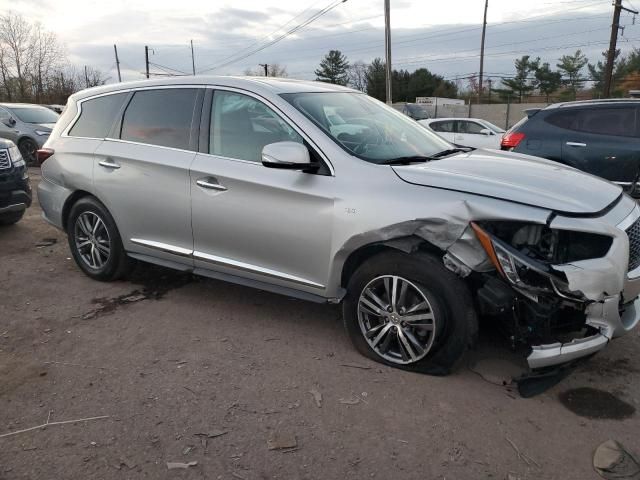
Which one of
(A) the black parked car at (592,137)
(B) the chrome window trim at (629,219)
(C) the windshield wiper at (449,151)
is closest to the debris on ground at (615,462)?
(B) the chrome window trim at (629,219)

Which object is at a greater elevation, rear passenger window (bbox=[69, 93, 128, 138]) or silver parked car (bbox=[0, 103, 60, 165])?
rear passenger window (bbox=[69, 93, 128, 138])

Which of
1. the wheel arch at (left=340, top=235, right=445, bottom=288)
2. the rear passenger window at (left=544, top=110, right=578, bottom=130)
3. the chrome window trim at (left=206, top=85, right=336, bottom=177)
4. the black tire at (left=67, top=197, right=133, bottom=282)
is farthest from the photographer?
the rear passenger window at (left=544, top=110, right=578, bottom=130)

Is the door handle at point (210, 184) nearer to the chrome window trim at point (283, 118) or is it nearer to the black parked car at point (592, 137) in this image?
the chrome window trim at point (283, 118)

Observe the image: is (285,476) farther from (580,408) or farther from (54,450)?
(580,408)

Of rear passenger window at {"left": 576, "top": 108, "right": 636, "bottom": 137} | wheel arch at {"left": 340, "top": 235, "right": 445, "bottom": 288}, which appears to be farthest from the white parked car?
wheel arch at {"left": 340, "top": 235, "right": 445, "bottom": 288}

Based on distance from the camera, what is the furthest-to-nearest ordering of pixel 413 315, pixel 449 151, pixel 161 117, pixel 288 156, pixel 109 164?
pixel 109 164 < pixel 161 117 < pixel 449 151 < pixel 288 156 < pixel 413 315

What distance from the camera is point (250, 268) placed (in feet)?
12.8

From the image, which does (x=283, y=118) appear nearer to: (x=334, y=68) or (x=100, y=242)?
(x=100, y=242)

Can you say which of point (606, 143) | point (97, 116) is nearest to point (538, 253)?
point (97, 116)

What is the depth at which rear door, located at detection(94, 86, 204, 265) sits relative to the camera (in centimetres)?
419

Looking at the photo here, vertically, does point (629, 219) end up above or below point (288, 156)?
below

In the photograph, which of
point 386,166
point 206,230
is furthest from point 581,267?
point 206,230

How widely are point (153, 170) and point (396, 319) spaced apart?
2271mm

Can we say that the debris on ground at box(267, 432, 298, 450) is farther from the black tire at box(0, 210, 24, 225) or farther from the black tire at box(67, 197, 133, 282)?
the black tire at box(0, 210, 24, 225)
